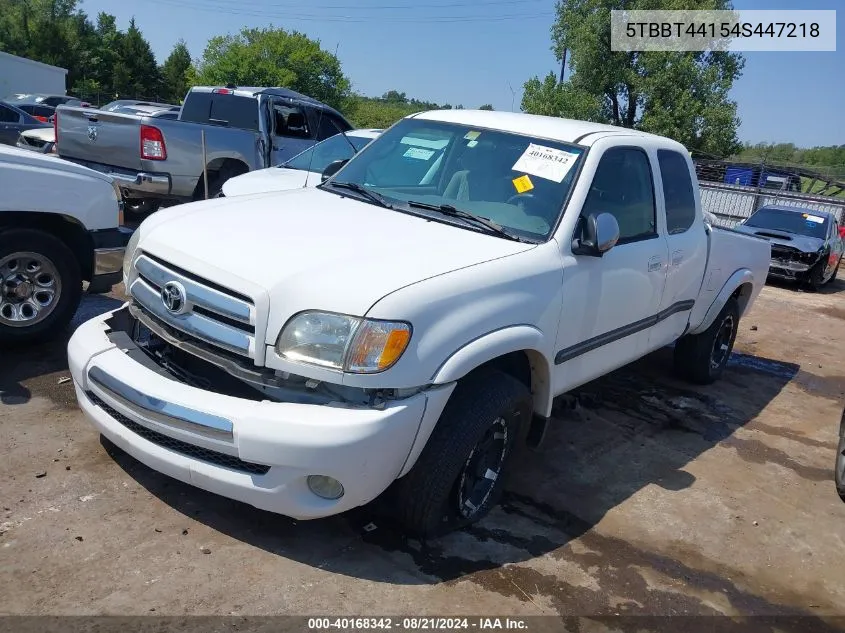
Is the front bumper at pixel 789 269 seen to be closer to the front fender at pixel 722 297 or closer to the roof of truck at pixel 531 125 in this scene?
the front fender at pixel 722 297

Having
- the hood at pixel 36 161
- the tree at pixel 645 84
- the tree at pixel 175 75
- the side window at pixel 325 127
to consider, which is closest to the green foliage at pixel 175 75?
the tree at pixel 175 75

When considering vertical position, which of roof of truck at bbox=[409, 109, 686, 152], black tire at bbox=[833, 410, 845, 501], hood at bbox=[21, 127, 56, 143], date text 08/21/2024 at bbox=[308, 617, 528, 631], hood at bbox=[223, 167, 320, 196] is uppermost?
roof of truck at bbox=[409, 109, 686, 152]

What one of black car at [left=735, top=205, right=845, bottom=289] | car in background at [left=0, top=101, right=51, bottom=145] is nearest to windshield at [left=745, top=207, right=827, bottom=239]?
black car at [left=735, top=205, right=845, bottom=289]

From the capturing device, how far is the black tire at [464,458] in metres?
3.22

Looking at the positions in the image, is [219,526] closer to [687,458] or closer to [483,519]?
[483,519]

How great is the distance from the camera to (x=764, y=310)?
10773 mm

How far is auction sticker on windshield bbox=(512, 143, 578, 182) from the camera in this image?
4.08 m

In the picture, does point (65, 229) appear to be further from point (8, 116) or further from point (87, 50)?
point (87, 50)

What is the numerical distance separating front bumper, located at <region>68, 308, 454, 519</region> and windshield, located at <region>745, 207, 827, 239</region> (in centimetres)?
1306

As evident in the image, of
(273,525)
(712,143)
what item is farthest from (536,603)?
(712,143)

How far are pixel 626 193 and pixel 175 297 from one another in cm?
273

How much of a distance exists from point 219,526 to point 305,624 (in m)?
0.76

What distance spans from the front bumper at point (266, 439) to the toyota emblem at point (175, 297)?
291 millimetres

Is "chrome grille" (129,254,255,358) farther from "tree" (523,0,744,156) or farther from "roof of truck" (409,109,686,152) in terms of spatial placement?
"tree" (523,0,744,156)
